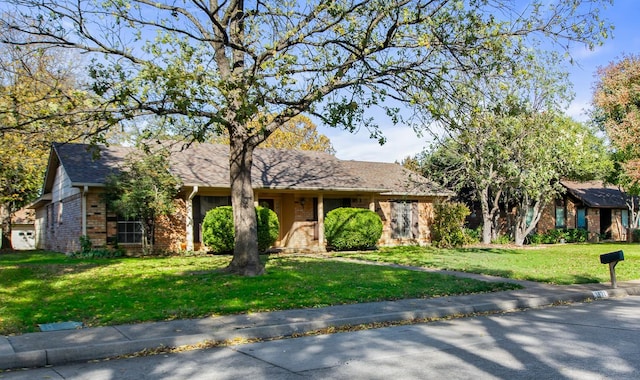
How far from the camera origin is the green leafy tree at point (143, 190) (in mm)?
17922

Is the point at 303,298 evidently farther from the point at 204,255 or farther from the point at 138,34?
the point at 204,255

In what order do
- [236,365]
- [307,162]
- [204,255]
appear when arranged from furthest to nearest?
1. [307,162]
2. [204,255]
3. [236,365]

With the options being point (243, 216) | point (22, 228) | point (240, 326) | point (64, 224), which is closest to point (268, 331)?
point (240, 326)

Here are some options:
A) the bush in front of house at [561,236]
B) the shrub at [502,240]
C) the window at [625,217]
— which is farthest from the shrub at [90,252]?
the window at [625,217]

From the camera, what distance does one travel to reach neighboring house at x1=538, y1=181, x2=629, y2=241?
1310 inches

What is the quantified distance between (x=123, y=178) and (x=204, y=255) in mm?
3990

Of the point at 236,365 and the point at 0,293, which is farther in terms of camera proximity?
the point at 0,293

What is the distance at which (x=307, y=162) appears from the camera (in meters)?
26.4

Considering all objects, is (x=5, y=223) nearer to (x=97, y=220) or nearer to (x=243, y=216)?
(x=97, y=220)

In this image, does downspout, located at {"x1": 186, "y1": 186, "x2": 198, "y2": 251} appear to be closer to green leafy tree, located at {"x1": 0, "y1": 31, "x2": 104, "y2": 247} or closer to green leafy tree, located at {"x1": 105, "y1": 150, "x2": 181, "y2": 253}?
green leafy tree, located at {"x1": 105, "y1": 150, "x2": 181, "y2": 253}

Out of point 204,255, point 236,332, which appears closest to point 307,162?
point 204,255

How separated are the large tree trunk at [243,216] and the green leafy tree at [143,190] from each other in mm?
5526

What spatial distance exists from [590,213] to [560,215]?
2.29 meters

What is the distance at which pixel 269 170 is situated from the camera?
23.8 m
